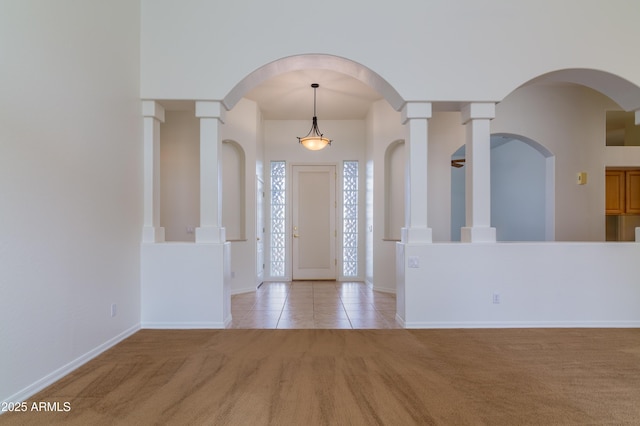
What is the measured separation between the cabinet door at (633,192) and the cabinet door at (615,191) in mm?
88

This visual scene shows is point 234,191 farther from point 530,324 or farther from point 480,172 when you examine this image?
point 530,324

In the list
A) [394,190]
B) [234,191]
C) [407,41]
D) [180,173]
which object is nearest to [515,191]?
[394,190]

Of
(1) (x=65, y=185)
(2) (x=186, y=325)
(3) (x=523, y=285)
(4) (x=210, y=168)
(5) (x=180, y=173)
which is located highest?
(5) (x=180, y=173)

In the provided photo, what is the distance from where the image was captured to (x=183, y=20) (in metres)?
3.79

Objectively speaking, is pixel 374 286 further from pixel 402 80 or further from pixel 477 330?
pixel 402 80

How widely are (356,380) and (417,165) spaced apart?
7.77 feet

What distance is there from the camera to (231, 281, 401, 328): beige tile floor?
406 cm

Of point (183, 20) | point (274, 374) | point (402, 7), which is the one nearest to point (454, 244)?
point (274, 374)

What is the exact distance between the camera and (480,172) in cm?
386

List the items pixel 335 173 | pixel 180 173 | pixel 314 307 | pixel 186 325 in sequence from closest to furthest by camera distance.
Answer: pixel 186 325 → pixel 314 307 → pixel 180 173 → pixel 335 173

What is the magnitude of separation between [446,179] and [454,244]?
6.66 feet

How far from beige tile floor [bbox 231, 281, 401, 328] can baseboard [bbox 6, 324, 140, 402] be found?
1157 millimetres

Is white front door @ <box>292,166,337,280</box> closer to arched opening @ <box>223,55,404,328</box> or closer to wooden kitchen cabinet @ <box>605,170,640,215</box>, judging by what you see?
arched opening @ <box>223,55,404,328</box>

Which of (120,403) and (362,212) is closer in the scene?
(120,403)
